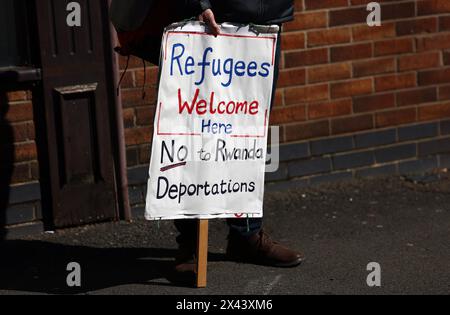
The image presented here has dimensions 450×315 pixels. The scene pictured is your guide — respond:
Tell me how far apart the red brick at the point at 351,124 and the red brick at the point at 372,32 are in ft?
1.61

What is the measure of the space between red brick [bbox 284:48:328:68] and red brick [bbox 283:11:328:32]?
15 centimetres

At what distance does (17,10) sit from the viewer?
231 inches

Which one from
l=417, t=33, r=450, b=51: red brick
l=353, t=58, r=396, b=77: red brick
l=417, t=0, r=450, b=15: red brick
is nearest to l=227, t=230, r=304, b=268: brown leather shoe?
l=353, t=58, r=396, b=77: red brick

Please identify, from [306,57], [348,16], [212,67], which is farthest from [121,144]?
[348,16]

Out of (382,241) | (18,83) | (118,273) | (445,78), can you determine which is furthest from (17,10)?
(445,78)

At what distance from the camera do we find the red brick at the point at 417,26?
6.74 meters

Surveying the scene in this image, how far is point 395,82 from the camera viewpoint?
6.81m

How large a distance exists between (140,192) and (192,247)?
1.14 meters

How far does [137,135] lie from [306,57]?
45.8 inches

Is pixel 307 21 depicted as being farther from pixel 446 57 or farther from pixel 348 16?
pixel 446 57

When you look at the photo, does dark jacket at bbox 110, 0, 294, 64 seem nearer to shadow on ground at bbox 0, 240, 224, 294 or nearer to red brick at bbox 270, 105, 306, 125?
shadow on ground at bbox 0, 240, 224, 294

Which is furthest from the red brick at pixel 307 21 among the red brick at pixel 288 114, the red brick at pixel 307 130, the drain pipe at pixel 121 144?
the drain pipe at pixel 121 144

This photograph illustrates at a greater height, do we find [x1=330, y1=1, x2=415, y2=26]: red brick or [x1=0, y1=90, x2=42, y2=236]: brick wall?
[x1=330, y1=1, x2=415, y2=26]: red brick

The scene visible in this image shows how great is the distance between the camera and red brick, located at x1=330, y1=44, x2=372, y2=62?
6.62 metres
